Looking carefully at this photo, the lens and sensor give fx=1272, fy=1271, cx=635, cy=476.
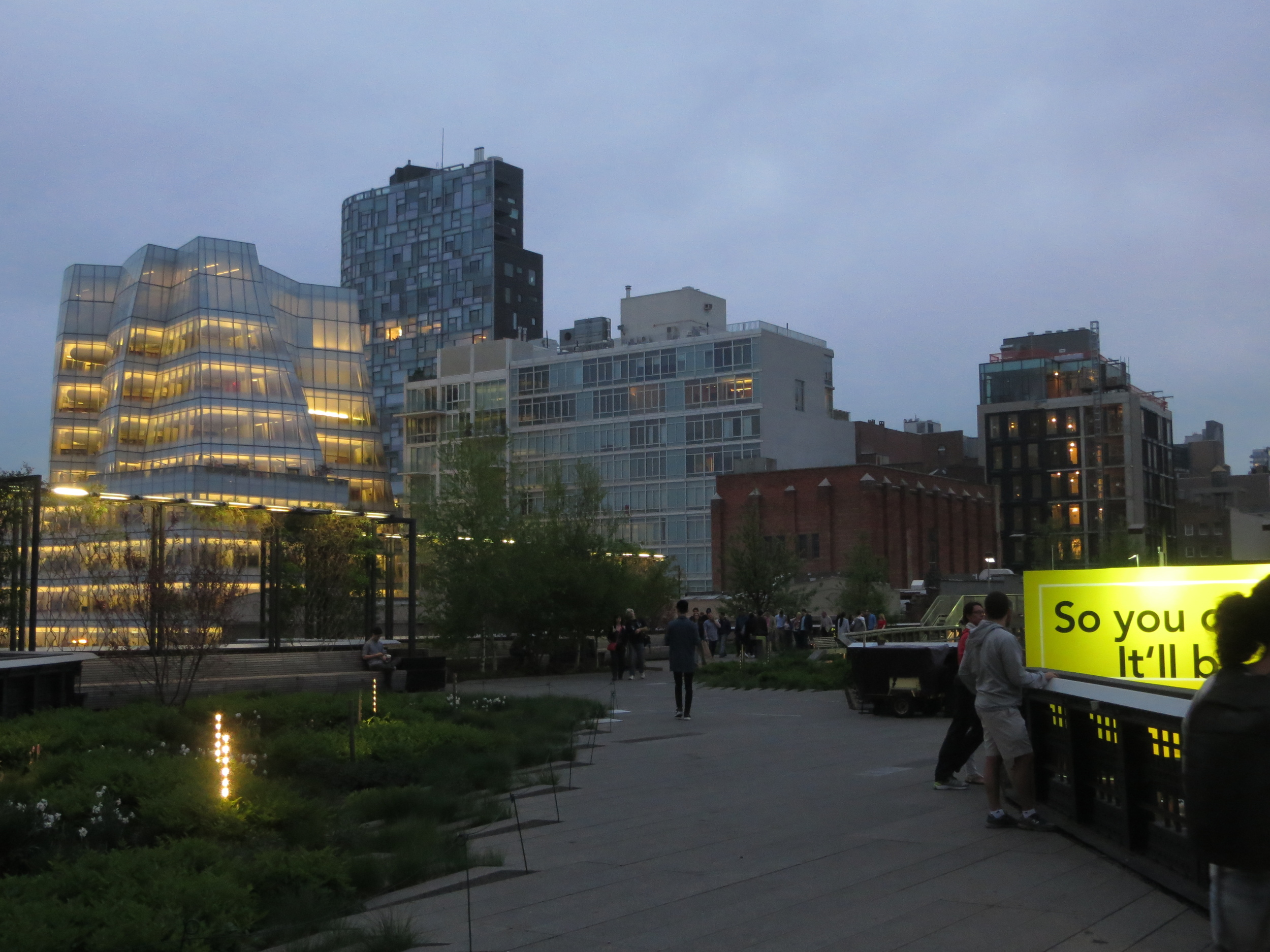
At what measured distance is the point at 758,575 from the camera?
5372 cm

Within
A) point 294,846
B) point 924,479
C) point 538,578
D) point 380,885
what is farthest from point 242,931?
point 924,479

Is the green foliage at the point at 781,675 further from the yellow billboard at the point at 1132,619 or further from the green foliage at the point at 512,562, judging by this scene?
the yellow billboard at the point at 1132,619

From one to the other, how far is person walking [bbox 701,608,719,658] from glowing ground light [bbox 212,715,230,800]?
36.3 metres

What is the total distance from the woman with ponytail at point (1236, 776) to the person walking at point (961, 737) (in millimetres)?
7106

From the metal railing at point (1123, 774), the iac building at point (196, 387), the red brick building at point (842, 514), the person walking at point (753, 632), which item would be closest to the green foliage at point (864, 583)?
the red brick building at point (842, 514)

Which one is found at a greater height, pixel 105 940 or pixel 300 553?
pixel 300 553

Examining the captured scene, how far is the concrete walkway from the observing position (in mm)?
6727

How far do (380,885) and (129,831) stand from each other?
105 inches

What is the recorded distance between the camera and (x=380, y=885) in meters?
8.32

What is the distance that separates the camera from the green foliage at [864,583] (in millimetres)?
59219

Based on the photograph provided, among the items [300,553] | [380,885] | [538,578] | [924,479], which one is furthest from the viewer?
[924,479]

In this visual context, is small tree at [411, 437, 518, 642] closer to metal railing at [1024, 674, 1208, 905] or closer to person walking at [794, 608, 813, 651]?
person walking at [794, 608, 813, 651]

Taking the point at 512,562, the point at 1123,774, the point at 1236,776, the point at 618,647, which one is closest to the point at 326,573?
the point at 512,562

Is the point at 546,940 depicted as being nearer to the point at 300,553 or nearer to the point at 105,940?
the point at 105,940
